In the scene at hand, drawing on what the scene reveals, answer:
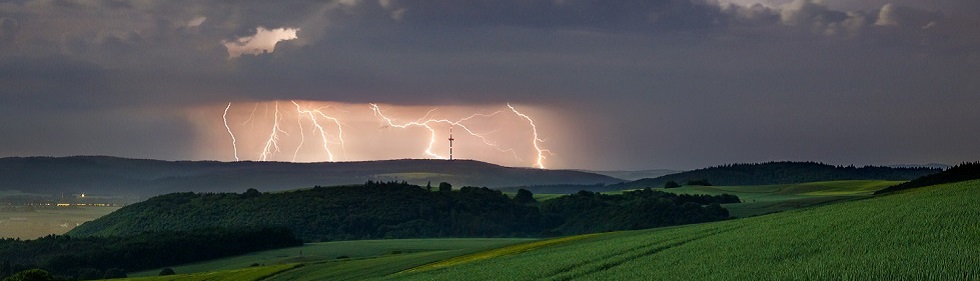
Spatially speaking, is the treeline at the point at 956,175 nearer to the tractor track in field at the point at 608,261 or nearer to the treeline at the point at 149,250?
the tractor track in field at the point at 608,261

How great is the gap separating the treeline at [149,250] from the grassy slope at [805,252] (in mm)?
99193

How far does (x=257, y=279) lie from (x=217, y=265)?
196 ft

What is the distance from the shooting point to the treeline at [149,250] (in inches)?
5399

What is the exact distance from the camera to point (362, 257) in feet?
311

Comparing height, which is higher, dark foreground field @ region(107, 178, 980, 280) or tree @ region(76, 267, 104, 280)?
dark foreground field @ region(107, 178, 980, 280)

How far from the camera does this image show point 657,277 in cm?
2745

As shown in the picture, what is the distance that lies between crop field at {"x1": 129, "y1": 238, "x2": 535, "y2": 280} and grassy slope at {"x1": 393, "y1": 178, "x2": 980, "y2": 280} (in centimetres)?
1711

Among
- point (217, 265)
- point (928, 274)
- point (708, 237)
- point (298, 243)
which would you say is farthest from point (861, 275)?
point (298, 243)

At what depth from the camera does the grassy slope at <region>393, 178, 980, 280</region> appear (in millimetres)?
21000

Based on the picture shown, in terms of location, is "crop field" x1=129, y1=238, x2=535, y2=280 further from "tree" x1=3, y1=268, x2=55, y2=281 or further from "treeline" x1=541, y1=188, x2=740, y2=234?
"treeline" x1=541, y1=188, x2=740, y2=234

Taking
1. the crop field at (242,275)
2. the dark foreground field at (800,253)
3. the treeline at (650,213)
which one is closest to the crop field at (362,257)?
the crop field at (242,275)

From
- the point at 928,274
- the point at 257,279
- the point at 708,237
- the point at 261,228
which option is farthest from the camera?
the point at 261,228

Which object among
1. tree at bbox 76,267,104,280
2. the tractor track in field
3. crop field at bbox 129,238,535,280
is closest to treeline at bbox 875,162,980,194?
crop field at bbox 129,238,535,280

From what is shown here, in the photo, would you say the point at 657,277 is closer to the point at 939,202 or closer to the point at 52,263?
the point at 939,202
